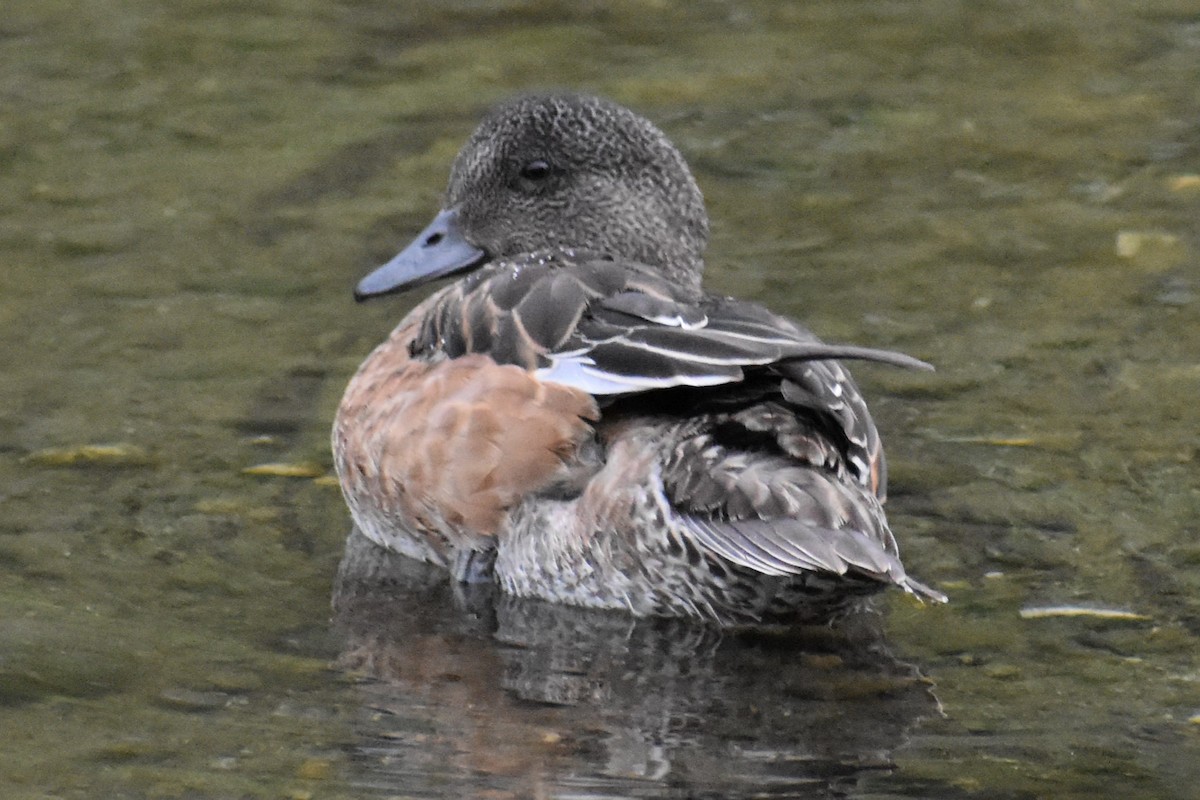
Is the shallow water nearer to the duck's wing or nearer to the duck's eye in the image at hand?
the duck's wing

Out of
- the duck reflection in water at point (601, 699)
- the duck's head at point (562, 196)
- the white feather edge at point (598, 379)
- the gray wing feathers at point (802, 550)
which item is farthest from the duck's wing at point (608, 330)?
the duck reflection in water at point (601, 699)

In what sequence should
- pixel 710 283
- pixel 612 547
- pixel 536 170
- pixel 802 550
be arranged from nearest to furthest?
1. pixel 802 550
2. pixel 612 547
3. pixel 536 170
4. pixel 710 283

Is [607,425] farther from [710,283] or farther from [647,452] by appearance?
[710,283]

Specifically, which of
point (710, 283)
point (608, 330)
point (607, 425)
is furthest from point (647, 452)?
point (710, 283)

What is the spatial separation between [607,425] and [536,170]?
4.46 ft

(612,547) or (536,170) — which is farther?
(536,170)

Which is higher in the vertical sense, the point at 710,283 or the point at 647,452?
the point at 647,452

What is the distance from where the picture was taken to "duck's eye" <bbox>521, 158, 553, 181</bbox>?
20.6 ft

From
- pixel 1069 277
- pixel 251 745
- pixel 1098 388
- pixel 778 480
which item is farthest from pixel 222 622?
pixel 1069 277

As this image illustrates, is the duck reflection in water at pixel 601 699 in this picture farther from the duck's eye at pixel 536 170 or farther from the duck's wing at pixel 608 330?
the duck's eye at pixel 536 170

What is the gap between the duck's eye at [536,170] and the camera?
6285 millimetres

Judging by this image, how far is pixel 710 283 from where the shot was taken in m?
7.43

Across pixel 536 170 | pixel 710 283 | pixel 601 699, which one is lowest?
pixel 601 699

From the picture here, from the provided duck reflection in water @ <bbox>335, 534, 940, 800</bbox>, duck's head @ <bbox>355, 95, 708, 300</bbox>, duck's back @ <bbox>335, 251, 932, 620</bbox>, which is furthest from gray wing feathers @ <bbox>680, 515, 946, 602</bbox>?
duck's head @ <bbox>355, 95, 708, 300</bbox>
